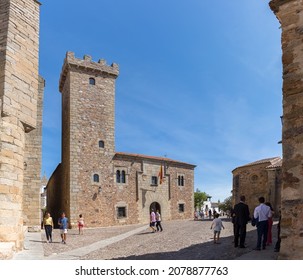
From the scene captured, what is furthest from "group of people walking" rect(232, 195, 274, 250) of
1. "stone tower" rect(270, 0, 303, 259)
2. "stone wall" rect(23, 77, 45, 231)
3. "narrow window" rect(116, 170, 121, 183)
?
"narrow window" rect(116, 170, 121, 183)

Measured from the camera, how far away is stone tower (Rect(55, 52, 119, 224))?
26078 millimetres

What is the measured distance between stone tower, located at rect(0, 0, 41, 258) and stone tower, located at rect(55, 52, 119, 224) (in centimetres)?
1777

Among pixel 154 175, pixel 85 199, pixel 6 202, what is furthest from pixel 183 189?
pixel 6 202

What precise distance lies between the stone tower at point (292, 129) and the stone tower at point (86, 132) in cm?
2112

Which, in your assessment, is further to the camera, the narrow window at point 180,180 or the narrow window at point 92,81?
the narrow window at point 180,180

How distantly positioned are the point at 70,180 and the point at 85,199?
1807 mm

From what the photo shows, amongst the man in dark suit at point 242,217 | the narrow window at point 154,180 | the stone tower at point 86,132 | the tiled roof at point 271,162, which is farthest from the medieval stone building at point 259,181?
the man in dark suit at point 242,217

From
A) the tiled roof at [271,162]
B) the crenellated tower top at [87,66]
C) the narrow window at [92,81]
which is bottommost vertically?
the tiled roof at [271,162]

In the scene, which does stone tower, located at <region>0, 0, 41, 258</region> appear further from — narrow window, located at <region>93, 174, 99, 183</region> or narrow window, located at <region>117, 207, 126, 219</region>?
narrow window, located at <region>117, 207, 126, 219</region>

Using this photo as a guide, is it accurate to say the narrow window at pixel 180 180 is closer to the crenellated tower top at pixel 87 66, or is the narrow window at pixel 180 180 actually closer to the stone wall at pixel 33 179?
the crenellated tower top at pixel 87 66

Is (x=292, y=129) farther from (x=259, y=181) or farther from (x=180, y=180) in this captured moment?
(x=180, y=180)

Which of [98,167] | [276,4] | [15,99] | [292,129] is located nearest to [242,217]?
[292,129]

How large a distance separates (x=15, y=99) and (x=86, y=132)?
64.0 ft

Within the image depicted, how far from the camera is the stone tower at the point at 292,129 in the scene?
6004 mm
